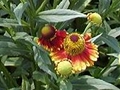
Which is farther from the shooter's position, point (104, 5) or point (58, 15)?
point (104, 5)

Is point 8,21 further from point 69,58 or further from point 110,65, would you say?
point 110,65

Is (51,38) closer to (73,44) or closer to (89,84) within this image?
(73,44)

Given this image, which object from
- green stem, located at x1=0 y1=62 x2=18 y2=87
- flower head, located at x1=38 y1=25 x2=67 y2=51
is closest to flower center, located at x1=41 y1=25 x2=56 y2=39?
flower head, located at x1=38 y1=25 x2=67 y2=51

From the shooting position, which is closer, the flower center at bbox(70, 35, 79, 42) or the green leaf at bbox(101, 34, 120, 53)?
the flower center at bbox(70, 35, 79, 42)

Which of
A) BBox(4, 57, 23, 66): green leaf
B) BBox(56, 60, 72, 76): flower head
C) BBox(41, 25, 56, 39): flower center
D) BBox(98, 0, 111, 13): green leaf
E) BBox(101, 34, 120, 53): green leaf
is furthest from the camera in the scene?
BBox(4, 57, 23, 66): green leaf

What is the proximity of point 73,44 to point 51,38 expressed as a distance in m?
0.08

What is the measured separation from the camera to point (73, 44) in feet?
4.28

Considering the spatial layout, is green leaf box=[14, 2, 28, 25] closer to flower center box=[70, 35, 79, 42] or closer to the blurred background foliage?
the blurred background foliage

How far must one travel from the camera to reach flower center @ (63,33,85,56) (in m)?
1.29

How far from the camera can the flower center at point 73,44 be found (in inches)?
51.0

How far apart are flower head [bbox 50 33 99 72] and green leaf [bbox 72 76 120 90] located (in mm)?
115

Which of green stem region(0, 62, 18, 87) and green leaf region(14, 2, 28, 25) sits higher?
green leaf region(14, 2, 28, 25)

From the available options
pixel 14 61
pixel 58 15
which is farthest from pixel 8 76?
pixel 58 15

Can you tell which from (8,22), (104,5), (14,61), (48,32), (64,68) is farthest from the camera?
(14,61)
